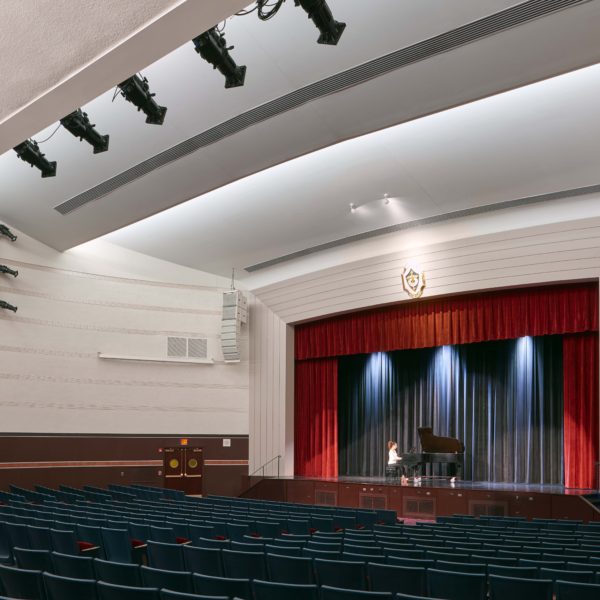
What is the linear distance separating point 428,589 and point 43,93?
15.8ft

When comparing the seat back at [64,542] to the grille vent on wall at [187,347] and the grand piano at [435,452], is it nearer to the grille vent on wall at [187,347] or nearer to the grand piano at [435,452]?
the grand piano at [435,452]

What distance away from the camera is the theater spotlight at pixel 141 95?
32.9 ft

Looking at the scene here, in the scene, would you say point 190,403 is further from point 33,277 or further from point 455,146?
point 455,146

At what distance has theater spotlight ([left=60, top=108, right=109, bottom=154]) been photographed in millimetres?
10930

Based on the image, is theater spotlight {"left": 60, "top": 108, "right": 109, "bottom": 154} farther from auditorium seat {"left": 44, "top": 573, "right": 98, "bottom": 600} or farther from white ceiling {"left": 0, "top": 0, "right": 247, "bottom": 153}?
auditorium seat {"left": 44, "top": 573, "right": 98, "bottom": 600}

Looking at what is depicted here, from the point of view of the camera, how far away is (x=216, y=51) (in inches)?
350

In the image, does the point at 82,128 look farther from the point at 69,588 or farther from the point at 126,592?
the point at 126,592

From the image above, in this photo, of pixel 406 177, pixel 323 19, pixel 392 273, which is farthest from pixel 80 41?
pixel 392 273

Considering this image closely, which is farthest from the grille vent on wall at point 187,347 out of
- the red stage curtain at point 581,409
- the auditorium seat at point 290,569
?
the auditorium seat at point 290,569

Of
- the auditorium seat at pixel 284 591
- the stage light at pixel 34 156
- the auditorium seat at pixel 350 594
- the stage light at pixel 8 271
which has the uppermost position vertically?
the stage light at pixel 34 156

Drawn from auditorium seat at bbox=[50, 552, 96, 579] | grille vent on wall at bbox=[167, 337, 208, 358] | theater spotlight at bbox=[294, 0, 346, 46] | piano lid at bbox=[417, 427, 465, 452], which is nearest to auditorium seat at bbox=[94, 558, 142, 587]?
auditorium seat at bbox=[50, 552, 96, 579]

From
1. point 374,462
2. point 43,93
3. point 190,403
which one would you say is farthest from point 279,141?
point 374,462

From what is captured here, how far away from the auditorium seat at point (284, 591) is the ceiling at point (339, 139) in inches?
271

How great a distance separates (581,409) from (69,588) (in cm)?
1280
